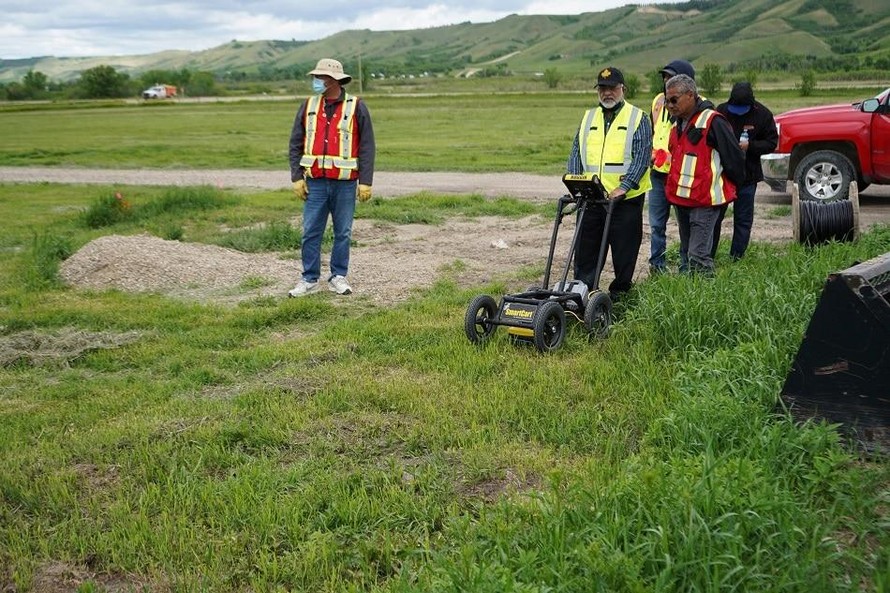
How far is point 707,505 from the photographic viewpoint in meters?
3.45

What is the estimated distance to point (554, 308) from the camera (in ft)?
20.7

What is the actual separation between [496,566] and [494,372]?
285 centimetres

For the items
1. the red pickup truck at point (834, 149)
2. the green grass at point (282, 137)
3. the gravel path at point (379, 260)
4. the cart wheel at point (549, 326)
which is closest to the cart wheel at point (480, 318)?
the cart wheel at point (549, 326)

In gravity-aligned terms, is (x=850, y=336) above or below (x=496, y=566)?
above

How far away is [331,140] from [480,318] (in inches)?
125

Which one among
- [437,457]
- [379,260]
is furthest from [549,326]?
[379,260]

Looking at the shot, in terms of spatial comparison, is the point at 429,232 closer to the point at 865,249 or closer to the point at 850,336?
the point at 865,249

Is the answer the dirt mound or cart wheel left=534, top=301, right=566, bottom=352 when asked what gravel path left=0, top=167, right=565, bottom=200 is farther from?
cart wheel left=534, top=301, right=566, bottom=352

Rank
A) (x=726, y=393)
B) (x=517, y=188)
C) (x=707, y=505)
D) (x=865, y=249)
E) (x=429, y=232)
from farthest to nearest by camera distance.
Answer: (x=517, y=188) < (x=429, y=232) < (x=865, y=249) < (x=726, y=393) < (x=707, y=505)

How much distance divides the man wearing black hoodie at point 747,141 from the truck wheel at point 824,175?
15.4 feet

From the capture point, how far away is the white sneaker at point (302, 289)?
9.06m

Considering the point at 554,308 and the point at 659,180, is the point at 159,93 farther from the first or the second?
the point at 554,308

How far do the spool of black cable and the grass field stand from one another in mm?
337

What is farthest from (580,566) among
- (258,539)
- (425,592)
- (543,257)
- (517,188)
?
(517,188)
